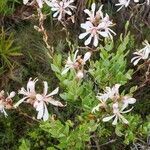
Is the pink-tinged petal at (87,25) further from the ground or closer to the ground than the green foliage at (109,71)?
further from the ground

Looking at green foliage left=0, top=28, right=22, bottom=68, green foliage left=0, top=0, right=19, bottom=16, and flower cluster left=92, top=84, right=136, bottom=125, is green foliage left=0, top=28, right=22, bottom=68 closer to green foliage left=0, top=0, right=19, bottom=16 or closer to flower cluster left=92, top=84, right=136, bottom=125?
green foliage left=0, top=0, right=19, bottom=16

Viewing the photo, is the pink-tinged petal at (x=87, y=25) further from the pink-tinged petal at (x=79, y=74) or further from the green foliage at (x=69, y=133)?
the green foliage at (x=69, y=133)

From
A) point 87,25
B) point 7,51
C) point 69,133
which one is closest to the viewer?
point 87,25

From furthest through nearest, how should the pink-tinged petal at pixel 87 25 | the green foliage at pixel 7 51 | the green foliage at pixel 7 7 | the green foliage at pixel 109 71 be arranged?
1. the green foliage at pixel 7 7
2. the green foliage at pixel 7 51
3. the green foliage at pixel 109 71
4. the pink-tinged petal at pixel 87 25

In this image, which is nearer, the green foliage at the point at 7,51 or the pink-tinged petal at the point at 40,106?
the pink-tinged petal at the point at 40,106

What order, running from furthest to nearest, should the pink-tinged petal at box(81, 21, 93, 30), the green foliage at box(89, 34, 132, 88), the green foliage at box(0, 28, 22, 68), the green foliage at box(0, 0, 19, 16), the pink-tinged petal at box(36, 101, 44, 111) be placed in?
1. the green foliage at box(0, 0, 19, 16)
2. the green foliage at box(0, 28, 22, 68)
3. the green foliage at box(89, 34, 132, 88)
4. the pink-tinged petal at box(81, 21, 93, 30)
5. the pink-tinged petal at box(36, 101, 44, 111)

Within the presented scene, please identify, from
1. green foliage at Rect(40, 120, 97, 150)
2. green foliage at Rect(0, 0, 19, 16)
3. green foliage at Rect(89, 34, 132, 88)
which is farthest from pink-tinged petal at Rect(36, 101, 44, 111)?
green foliage at Rect(0, 0, 19, 16)

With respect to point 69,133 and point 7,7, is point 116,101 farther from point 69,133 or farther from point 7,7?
point 7,7

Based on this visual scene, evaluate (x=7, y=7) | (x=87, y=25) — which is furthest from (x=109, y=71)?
(x=7, y=7)

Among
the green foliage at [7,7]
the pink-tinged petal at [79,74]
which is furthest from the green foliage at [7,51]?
the pink-tinged petal at [79,74]

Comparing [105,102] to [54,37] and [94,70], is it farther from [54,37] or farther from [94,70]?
[54,37]

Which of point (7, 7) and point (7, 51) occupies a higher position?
point (7, 7)

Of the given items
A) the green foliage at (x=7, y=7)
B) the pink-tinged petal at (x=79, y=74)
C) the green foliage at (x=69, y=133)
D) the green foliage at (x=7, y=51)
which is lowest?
the green foliage at (x=69, y=133)
